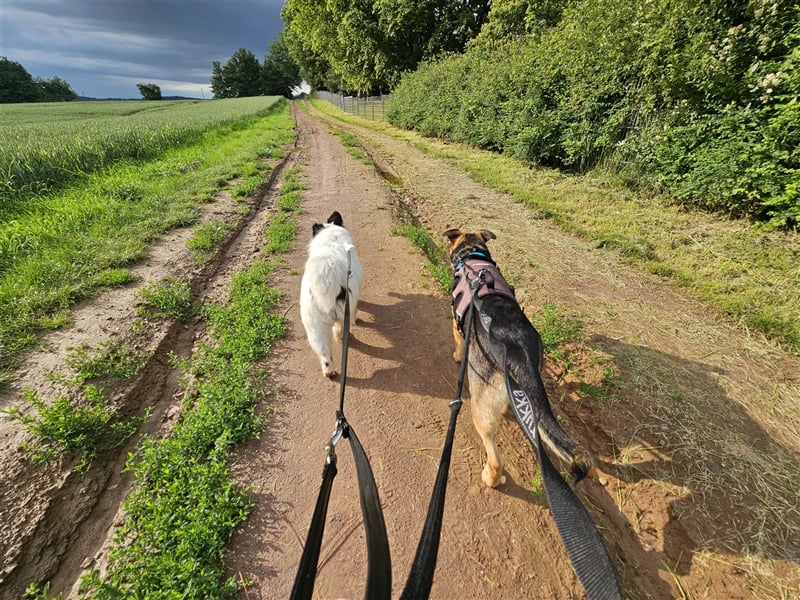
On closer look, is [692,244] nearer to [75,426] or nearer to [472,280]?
[472,280]

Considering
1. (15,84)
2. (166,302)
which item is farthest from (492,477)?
(15,84)

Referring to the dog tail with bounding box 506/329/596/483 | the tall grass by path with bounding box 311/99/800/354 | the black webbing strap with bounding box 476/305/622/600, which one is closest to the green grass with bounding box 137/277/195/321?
the dog tail with bounding box 506/329/596/483

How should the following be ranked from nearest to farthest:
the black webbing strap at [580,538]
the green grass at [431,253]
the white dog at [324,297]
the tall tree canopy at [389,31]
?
the black webbing strap at [580,538] → the white dog at [324,297] → the green grass at [431,253] → the tall tree canopy at [389,31]

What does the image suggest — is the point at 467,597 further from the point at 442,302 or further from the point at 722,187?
the point at 722,187

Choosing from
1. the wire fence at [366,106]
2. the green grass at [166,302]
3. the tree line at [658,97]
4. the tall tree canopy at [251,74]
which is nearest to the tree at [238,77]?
the tall tree canopy at [251,74]

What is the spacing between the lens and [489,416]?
2.46 m

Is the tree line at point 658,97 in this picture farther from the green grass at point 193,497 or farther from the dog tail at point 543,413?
the green grass at point 193,497

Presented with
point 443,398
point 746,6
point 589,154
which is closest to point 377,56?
point 589,154

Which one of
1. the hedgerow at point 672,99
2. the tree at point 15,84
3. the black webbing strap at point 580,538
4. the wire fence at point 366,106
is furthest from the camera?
the tree at point 15,84

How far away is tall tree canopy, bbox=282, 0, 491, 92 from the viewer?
23.8 m

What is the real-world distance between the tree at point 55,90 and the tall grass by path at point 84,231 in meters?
90.7

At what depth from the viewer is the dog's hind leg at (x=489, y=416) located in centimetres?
239

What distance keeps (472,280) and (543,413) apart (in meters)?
1.46

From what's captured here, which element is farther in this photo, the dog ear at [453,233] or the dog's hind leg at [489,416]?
the dog ear at [453,233]
